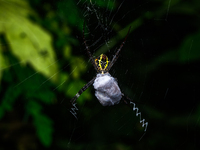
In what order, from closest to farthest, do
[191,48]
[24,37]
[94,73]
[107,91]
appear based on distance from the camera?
[24,37] < [107,91] < [191,48] < [94,73]

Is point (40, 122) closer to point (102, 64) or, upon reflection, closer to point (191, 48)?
point (102, 64)

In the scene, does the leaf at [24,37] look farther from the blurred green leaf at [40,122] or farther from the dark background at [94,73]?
the blurred green leaf at [40,122]

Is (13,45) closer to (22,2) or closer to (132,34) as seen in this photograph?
(22,2)

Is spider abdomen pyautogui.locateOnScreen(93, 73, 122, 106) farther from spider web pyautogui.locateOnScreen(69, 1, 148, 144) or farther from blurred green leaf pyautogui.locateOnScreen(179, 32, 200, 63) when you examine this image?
blurred green leaf pyautogui.locateOnScreen(179, 32, 200, 63)

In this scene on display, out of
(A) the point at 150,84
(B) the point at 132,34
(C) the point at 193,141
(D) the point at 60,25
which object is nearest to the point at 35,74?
(D) the point at 60,25

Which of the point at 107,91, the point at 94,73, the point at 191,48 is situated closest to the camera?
the point at 107,91

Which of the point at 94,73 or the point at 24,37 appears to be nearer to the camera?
the point at 24,37

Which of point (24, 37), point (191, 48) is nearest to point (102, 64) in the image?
point (24, 37)

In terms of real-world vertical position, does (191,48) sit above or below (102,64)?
below
